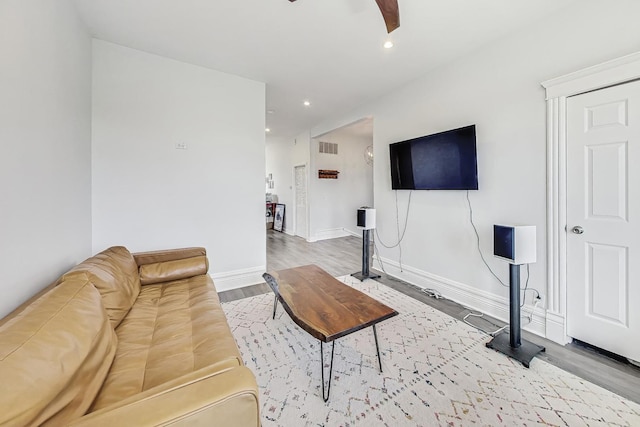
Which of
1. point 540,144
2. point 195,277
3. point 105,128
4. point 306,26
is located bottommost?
point 195,277

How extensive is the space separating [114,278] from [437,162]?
3130 mm

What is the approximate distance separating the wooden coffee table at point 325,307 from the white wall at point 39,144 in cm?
145

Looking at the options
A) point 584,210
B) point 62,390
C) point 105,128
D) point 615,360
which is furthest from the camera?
point 105,128

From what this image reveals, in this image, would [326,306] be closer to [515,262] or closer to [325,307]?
[325,307]

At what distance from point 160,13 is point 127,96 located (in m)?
1.00

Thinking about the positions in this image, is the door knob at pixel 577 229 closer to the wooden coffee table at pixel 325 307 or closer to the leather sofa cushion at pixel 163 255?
the wooden coffee table at pixel 325 307

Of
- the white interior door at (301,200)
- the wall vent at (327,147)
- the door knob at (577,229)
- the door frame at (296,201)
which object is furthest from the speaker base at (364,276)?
the wall vent at (327,147)

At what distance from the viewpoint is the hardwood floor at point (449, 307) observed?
1.73 metres

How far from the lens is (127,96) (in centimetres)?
275

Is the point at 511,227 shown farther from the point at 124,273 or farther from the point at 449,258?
the point at 124,273

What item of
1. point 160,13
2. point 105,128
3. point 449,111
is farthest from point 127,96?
point 449,111

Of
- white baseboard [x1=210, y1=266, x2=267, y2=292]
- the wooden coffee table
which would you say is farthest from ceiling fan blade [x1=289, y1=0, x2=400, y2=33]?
white baseboard [x1=210, y1=266, x2=267, y2=292]

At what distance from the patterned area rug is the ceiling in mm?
2714

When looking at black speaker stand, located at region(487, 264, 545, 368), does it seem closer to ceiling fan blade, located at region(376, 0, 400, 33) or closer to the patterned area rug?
the patterned area rug
